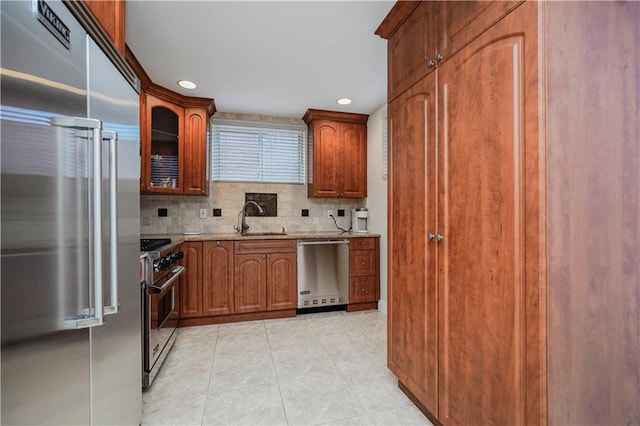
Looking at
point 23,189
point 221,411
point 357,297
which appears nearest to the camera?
point 23,189

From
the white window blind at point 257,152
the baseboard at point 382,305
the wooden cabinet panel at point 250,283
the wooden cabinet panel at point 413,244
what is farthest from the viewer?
the white window blind at point 257,152

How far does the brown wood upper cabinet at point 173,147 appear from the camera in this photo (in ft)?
9.29

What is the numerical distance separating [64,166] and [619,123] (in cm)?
188

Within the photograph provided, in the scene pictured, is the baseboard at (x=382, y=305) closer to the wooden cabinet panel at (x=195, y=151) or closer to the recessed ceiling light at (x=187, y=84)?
the wooden cabinet panel at (x=195, y=151)

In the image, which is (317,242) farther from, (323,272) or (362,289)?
(362,289)

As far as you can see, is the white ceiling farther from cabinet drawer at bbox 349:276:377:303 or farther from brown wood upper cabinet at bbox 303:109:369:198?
cabinet drawer at bbox 349:276:377:303

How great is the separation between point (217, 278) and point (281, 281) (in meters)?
0.68

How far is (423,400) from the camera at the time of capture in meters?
1.57

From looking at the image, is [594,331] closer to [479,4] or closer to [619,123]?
[619,123]

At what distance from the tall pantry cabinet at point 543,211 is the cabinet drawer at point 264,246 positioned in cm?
209

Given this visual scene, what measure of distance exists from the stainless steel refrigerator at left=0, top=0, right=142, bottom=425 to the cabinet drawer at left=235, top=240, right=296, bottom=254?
6.20 ft

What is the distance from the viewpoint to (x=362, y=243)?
3406 mm

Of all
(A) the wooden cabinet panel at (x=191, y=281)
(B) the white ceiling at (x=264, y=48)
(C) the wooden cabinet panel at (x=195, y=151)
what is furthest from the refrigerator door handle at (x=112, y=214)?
(C) the wooden cabinet panel at (x=195, y=151)

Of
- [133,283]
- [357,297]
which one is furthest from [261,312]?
[133,283]
